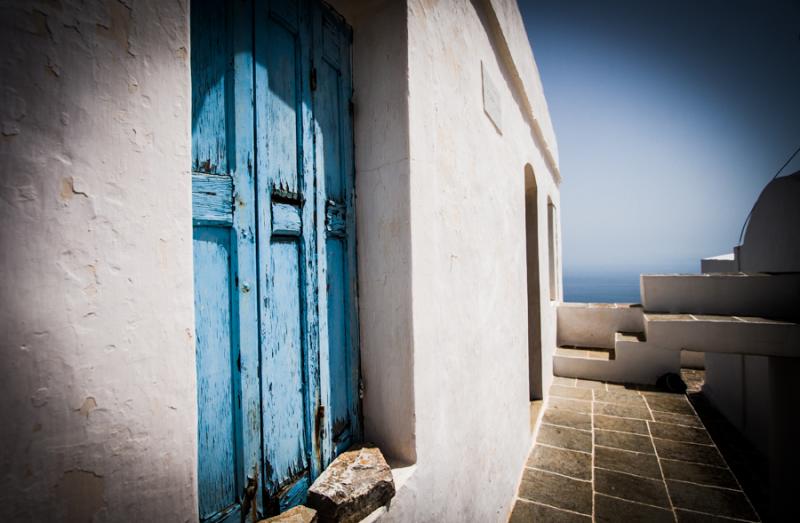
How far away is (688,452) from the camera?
3.90 meters

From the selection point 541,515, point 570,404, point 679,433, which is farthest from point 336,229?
point 679,433

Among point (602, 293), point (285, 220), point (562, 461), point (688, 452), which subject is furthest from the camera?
point (602, 293)

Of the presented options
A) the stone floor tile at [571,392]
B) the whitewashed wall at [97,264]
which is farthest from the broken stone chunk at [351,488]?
the stone floor tile at [571,392]

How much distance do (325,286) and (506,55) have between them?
286 centimetres

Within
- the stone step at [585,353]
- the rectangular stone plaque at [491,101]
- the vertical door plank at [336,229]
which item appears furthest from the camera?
the stone step at [585,353]

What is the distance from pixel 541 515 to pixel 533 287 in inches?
112

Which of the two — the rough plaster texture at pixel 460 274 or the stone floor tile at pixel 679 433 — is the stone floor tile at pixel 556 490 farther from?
the stone floor tile at pixel 679 433

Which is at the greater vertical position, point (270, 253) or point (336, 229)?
point (336, 229)

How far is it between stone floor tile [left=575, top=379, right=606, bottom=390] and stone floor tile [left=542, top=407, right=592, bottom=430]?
136 centimetres

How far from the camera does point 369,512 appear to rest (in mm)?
1215

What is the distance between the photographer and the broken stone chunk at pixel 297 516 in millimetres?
1057

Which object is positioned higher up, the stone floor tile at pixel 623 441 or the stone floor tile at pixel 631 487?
the stone floor tile at pixel 631 487

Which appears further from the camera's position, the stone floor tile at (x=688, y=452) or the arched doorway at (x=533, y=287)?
the arched doorway at (x=533, y=287)

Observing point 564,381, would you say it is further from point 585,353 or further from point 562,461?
point 562,461
